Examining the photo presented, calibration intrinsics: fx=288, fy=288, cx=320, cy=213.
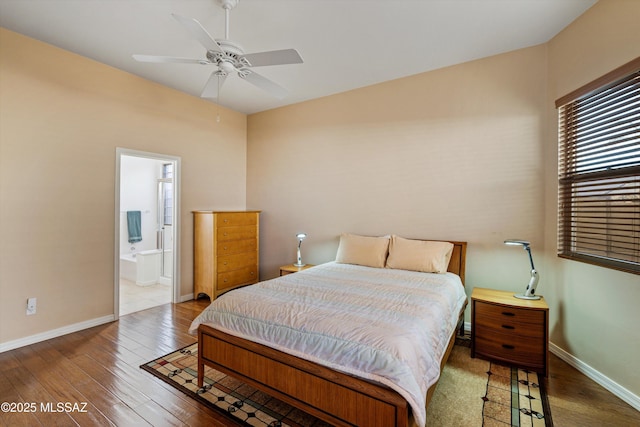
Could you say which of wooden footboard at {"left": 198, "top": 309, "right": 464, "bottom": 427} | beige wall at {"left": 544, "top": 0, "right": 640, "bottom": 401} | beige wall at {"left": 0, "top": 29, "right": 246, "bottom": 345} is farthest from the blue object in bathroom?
beige wall at {"left": 544, "top": 0, "right": 640, "bottom": 401}

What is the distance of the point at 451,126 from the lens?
3266 millimetres

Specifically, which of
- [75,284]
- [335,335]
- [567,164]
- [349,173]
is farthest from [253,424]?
[567,164]

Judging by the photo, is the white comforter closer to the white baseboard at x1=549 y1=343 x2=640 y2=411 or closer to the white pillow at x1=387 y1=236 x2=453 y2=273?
the white pillow at x1=387 y1=236 x2=453 y2=273

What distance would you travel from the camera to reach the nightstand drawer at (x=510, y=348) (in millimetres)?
2297

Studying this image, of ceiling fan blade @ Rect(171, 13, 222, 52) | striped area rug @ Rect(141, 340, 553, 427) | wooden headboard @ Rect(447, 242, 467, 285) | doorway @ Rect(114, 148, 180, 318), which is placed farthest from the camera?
doorway @ Rect(114, 148, 180, 318)

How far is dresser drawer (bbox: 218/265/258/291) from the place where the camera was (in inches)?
162

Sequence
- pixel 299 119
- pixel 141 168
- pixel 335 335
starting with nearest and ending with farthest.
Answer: pixel 335 335, pixel 299 119, pixel 141 168

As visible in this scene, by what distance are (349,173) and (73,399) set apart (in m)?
3.43

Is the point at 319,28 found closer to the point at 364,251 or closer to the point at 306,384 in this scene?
the point at 364,251

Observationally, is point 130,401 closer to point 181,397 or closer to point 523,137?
point 181,397

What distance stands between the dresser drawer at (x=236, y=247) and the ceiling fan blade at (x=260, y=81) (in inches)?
92.3

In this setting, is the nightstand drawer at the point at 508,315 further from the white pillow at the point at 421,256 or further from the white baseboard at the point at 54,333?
the white baseboard at the point at 54,333

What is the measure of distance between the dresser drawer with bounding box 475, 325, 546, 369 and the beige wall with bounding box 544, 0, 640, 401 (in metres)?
0.41

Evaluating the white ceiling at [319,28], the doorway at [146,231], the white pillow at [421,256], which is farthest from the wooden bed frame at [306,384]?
the white ceiling at [319,28]
